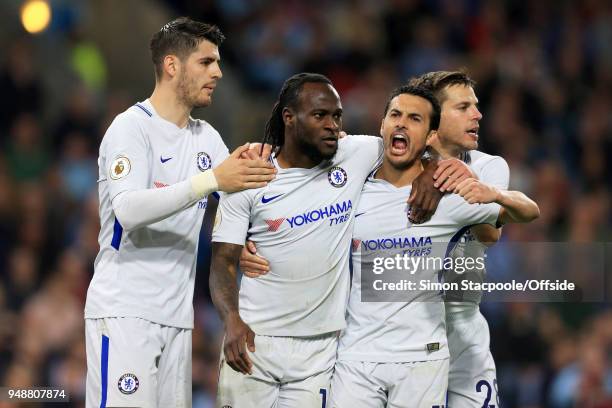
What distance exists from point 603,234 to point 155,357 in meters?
5.82

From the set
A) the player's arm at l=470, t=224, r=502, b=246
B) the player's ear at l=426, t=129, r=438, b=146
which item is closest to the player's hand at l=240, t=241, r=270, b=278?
the player's ear at l=426, t=129, r=438, b=146

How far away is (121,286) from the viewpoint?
5633 millimetres

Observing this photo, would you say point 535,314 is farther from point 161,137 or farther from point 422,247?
point 161,137

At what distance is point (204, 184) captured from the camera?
536cm

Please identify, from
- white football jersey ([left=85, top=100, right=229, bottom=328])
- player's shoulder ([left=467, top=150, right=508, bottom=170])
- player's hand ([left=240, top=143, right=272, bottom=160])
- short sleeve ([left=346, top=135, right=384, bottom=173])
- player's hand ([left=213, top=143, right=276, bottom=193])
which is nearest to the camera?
player's hand ([left=213, top=143, right=276, bottom=193])

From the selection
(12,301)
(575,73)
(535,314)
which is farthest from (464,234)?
(575,73)

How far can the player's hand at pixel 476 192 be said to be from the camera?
5.49 m

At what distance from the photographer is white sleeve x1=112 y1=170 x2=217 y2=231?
5.35 meters

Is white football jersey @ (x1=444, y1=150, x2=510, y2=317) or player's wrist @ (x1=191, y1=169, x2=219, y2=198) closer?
player's wrist @ (x1=191, y1=169, x2=219, y2=198)

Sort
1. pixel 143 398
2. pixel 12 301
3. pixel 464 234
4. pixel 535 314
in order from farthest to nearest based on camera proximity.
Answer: pixel 12 301
pixel 535 314
pixel 464 234
pixel 143 398

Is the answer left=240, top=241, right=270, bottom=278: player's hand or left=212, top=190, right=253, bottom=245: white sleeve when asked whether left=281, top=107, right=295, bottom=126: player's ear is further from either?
left=240, top=241, right=270, bottom=278: player's hand

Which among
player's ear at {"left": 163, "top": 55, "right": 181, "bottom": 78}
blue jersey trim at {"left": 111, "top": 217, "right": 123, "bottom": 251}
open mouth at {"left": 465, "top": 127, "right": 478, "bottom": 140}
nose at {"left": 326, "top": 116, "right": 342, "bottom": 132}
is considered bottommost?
blue jersey trim at {"left": 111, "top": 217, "right": 123, "bottom": 251}

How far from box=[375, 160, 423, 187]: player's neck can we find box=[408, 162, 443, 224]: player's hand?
8 cm

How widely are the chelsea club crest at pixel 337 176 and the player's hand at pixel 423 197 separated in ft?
1.19
